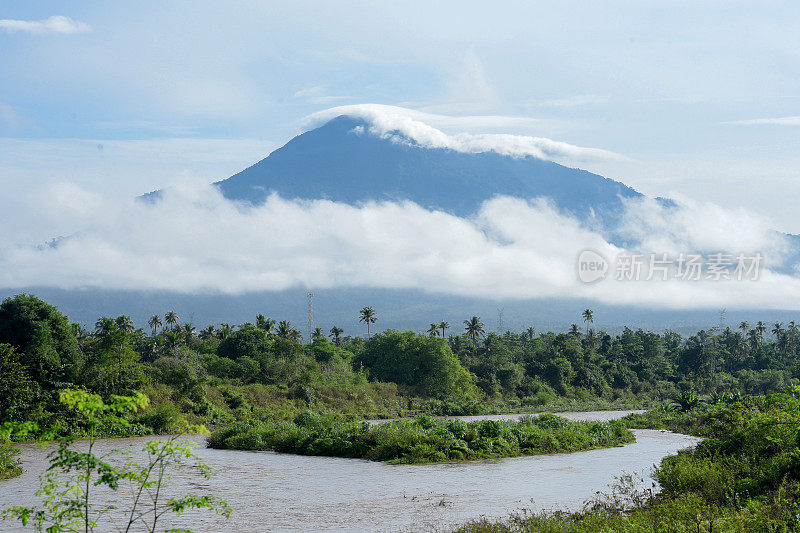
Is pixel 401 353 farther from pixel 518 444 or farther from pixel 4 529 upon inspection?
pixel 4 529

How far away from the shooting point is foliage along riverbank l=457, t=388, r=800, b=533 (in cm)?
1195

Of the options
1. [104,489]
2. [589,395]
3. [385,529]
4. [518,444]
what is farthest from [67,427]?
[589,395]

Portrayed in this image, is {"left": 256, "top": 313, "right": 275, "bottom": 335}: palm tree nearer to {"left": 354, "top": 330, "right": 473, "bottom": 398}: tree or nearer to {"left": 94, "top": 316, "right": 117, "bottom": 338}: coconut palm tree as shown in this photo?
{"left": 354, "top": 330, "right": 473, "bottom": 398}: tree

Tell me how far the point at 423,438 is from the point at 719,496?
1507 centimetres


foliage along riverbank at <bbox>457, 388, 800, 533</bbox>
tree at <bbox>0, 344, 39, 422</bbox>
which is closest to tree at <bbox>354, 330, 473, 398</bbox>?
tree at <bbox>0, 344, 39, 422</bbox>

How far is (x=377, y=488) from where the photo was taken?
21.7 meters

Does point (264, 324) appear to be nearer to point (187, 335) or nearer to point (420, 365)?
point (187, 335)

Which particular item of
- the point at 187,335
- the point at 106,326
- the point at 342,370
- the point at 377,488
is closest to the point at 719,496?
the point at 377,488

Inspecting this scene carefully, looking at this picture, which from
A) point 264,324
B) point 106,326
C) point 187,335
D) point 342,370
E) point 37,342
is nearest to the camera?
point 37,342

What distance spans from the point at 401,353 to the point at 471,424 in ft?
134

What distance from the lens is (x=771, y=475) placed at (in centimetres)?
1542

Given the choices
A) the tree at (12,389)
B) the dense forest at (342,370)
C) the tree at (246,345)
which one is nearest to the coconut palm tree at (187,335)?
the dense forest at (342,370)

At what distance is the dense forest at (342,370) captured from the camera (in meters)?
40.8

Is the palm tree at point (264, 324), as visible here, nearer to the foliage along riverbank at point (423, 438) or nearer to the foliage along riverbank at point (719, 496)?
the foliage along riverbank at point (423, 438)
